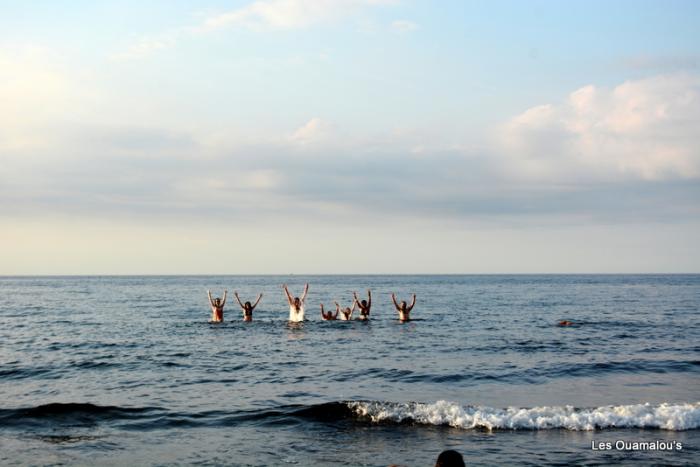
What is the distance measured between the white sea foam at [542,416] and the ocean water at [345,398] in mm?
39

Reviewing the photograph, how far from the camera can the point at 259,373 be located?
18281 mm

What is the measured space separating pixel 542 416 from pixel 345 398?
189 inches

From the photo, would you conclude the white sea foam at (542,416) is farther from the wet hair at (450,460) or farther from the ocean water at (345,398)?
the wet hair at (450,460)

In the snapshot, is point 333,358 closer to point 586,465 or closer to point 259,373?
point 259,373

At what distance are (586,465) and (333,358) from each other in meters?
12.2

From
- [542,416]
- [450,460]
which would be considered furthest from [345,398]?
[450,460]

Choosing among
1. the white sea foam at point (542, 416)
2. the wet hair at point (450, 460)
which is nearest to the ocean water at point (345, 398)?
the white sea foam at point (542, 416)

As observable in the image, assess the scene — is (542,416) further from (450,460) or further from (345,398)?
(450,460)

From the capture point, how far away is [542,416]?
12.5m

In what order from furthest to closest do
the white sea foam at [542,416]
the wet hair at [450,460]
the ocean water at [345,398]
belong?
the white sea foam at [542,416], the ocean water at [345,398], the wet hair at [450,460]

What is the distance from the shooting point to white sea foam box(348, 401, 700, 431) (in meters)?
12.1

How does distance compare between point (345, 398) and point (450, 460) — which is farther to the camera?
point (345, 398)

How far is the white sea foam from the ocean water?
4 centimetres

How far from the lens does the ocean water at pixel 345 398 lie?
424 inches
